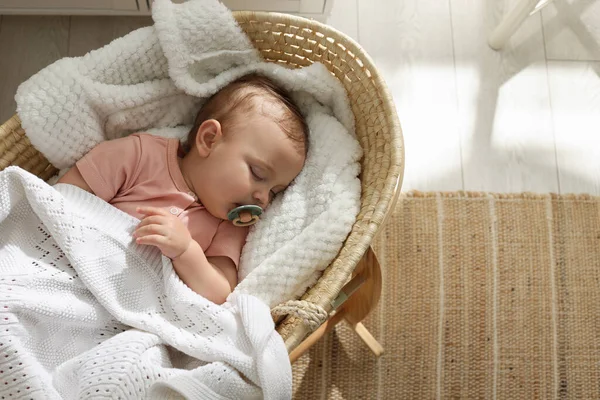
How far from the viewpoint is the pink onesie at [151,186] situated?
1.20m

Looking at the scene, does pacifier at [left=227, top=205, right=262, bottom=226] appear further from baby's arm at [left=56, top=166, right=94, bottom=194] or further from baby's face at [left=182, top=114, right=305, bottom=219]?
baby's arm at [left=56, top=166, right=94, bottom=194]

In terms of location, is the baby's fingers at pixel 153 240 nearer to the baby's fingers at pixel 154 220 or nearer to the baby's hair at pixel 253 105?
the baby's fingers at pixel 154 220

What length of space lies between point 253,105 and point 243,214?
0.68 feet

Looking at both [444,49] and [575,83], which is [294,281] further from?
[575,83]

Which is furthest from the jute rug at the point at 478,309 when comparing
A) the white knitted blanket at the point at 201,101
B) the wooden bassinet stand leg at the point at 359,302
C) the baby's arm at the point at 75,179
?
the baby's arm at the point at 75,179

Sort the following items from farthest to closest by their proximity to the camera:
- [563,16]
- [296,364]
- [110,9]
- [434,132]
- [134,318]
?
[563,16] → [434,132] → [110,9] → [296,364] → [134,318]

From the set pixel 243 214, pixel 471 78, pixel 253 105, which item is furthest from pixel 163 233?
pixel 471 78

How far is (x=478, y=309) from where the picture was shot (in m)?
1.53

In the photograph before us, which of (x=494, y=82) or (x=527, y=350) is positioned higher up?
(x=494, y=82)

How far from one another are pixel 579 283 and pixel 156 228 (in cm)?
105

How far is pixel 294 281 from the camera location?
111cm

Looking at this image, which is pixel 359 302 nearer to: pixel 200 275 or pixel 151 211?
pixel 200 275

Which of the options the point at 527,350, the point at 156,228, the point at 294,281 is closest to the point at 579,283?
the point at 527,350

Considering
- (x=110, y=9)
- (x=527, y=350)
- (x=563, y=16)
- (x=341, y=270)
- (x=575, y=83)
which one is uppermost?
(x=110, y=9)
